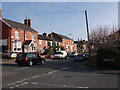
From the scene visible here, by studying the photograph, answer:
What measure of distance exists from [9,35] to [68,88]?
30087mm

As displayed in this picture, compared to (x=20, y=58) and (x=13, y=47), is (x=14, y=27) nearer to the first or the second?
(x=13, y=47)

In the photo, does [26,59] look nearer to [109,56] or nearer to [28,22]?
[109,56]

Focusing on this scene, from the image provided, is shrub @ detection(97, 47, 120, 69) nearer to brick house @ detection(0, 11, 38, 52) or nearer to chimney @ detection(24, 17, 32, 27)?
brick house @ detection(0, 11, 38, 52)

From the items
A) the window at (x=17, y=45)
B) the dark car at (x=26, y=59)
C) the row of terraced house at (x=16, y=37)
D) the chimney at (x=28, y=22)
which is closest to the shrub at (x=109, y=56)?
the dark car at (x=26, y=59)

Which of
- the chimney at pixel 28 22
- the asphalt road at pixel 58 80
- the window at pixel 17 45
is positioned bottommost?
the asphalt road at pixel 58 80

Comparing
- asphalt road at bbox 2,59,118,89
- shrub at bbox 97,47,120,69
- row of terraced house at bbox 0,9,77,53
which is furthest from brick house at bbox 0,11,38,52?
shrub at bbox 97,47,120,69

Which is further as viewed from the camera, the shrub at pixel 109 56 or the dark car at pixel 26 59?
the dark car at pixel 26 59

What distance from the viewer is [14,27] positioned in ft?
118

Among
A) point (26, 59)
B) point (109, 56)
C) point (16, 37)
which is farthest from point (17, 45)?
point (109, 56)

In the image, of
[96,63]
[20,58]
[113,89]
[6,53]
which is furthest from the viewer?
[6,53]

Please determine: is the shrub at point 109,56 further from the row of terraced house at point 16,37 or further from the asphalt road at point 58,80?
the row of terraced house at point 16,37

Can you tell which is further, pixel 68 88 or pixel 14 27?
pixel 14 27

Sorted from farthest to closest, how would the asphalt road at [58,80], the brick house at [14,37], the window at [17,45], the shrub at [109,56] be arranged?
the window at [17,45], the brick house at [14,37], the shrub at [109,56], the asphalt road at [58,80]

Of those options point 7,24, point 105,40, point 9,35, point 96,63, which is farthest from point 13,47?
point 96,63
